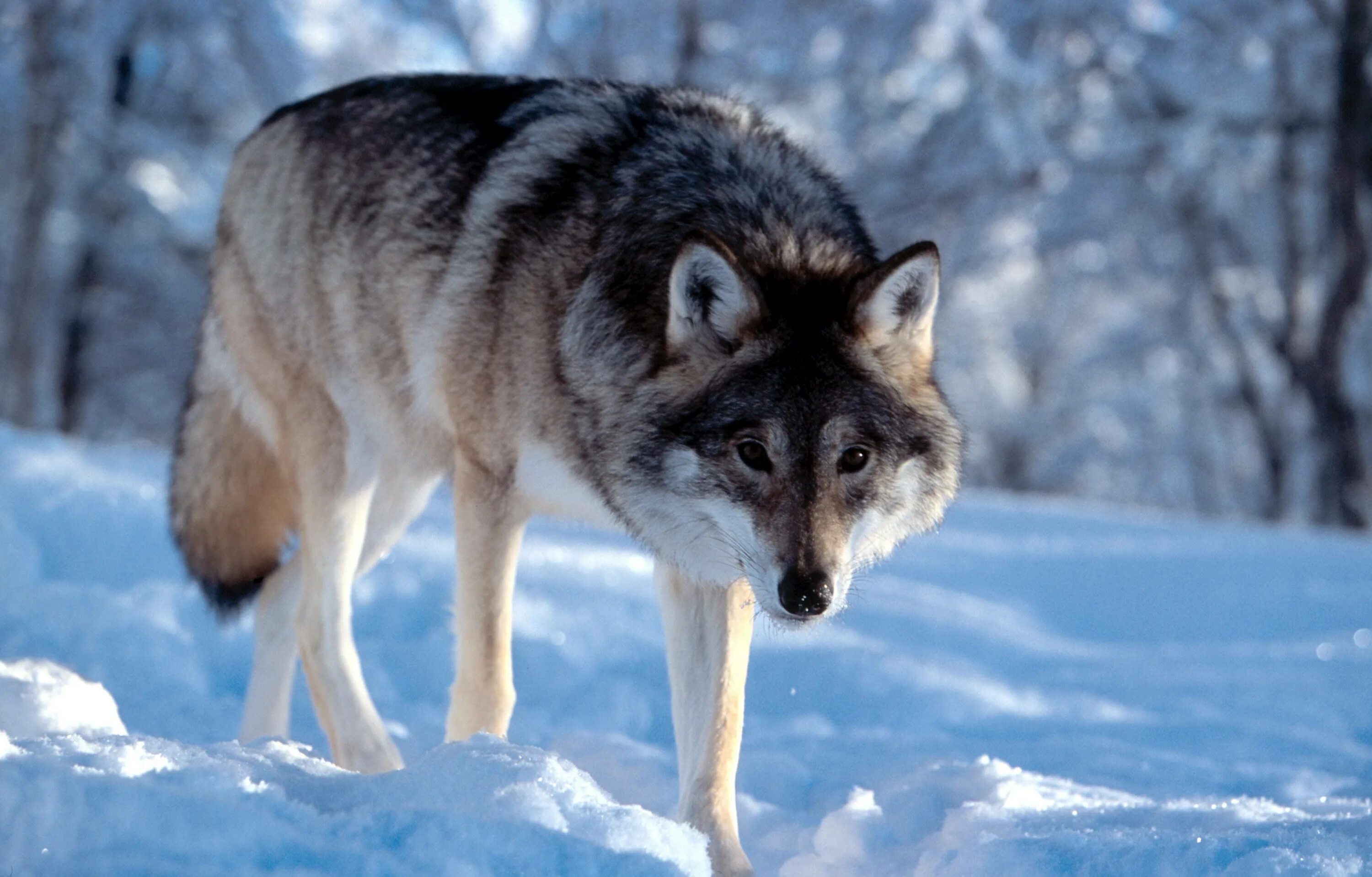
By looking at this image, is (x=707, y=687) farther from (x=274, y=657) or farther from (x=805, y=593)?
(x=274, y=657)

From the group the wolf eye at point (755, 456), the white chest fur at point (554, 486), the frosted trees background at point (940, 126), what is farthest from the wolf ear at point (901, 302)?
the frosted trees background at point (940, 126)

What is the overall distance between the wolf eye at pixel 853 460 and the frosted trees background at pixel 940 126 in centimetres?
910

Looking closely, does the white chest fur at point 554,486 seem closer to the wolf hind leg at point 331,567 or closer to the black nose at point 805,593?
the black nose at point 805,593

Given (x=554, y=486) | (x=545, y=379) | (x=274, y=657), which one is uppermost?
(x=545, y=379)

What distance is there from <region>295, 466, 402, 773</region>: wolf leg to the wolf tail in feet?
0.85

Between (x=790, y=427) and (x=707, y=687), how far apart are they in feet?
2.36

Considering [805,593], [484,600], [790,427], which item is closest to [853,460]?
[790,427]

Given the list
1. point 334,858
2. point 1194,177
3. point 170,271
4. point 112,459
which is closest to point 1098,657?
point 334,858

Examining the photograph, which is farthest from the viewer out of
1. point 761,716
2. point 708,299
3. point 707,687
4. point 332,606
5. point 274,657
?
point 761,716

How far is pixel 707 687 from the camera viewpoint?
3.01 m

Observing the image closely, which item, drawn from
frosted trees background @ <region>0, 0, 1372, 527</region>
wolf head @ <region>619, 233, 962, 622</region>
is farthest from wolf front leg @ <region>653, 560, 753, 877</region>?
frosted trees background @ <region>0, 0, 1372, 527</region>

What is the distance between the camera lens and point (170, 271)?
17750 mm

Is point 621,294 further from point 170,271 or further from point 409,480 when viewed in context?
point 170,271

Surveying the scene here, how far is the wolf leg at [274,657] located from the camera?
3725 millimetres
